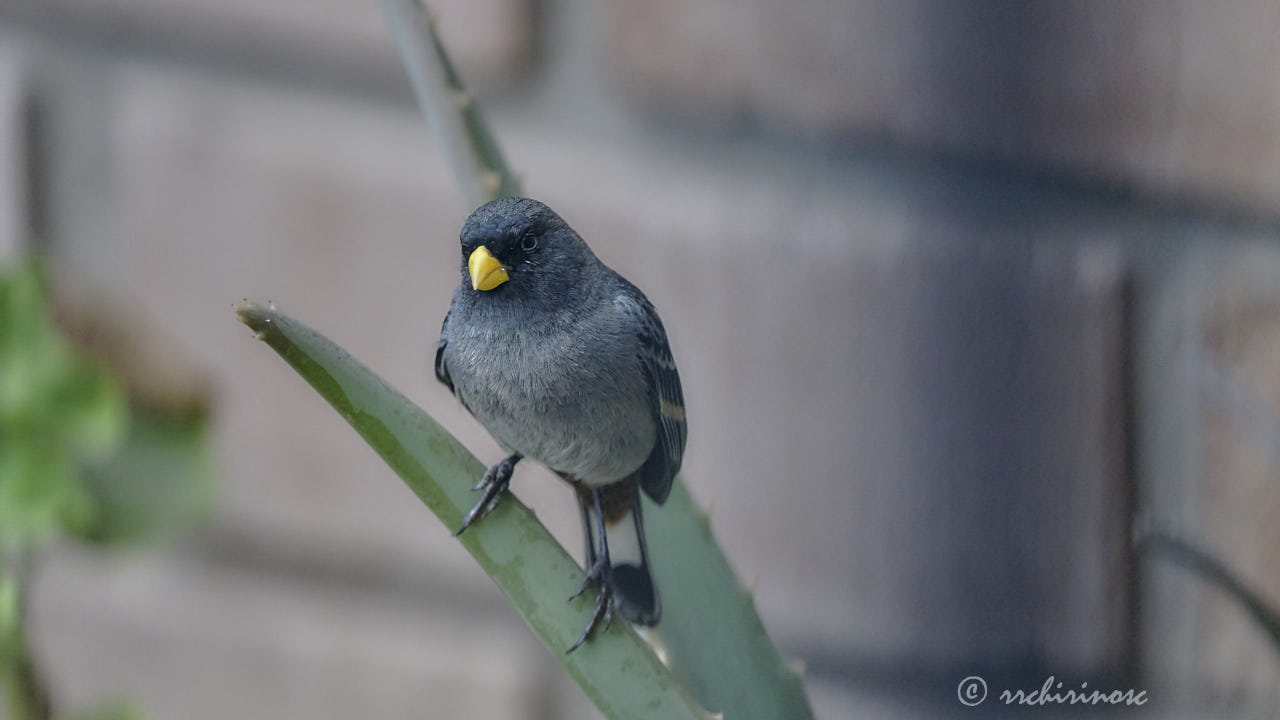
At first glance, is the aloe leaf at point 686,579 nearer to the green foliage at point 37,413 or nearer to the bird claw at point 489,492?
the bird claw at point 489,492

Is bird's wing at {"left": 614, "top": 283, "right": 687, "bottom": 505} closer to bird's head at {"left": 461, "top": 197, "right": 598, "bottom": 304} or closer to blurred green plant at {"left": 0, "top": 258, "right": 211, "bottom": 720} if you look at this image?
bird's head at {"left": 461, "top": 197, "right": 598, "bottom": 304}

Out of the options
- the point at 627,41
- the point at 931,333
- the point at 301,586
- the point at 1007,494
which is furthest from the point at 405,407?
the point at 301,586

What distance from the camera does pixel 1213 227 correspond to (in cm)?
40

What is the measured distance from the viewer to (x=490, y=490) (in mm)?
215

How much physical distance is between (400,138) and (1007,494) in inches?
19.8

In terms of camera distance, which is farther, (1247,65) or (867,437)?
(867,437)

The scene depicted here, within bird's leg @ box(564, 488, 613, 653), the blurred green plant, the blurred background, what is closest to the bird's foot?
bird's leg @ box(564, 488, 613, 653)

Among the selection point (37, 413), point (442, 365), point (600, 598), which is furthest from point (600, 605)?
point (37, 413)

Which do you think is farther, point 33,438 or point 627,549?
point 33,438

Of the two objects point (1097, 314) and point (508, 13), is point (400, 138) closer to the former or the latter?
point (508, 13)


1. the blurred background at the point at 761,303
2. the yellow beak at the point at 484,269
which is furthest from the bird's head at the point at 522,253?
the blurred background at the point at 761,303

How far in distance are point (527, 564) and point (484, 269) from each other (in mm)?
62

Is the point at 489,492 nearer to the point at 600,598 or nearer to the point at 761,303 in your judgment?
the point at 600,598

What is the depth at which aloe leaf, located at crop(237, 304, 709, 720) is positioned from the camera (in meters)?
0.18
